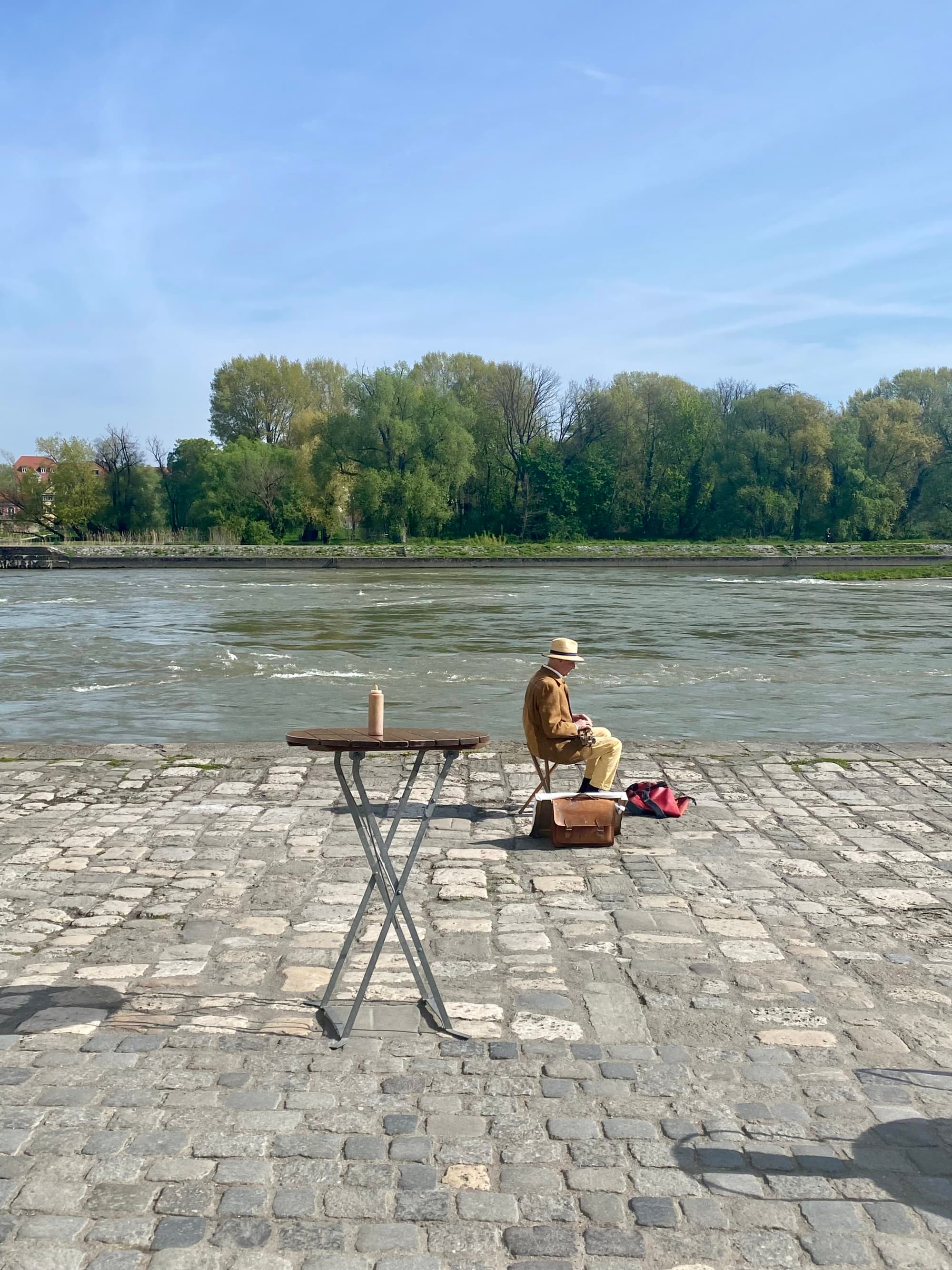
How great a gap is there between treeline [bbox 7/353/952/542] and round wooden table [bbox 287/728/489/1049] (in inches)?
2799

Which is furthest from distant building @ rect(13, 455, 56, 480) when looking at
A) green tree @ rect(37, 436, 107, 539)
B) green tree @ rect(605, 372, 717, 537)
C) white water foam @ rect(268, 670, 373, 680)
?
white water foam @ rect(268, 670, 373, 680)

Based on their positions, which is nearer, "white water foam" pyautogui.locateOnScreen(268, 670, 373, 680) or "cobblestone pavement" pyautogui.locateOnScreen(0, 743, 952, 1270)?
"cobblestone pavement" pyautogui.locateOnScreen(0, 743, 952, 1270)

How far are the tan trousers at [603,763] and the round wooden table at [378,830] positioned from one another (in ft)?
10.8

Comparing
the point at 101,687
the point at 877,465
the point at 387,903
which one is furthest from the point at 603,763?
the point at 877,465

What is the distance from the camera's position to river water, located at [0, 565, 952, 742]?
1523cm

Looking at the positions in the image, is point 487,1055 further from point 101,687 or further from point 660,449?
point 660,449

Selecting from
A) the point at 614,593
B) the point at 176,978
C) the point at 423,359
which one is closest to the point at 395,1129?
the point at 176,978

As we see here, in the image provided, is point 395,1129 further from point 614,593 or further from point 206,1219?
point 614,593

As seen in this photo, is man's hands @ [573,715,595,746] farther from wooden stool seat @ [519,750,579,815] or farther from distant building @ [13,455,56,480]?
distant building @ [13,455,56,480]

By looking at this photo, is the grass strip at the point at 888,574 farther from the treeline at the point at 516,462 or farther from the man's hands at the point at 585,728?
the man's hands at the point at 585,728

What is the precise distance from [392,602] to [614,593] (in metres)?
9.74

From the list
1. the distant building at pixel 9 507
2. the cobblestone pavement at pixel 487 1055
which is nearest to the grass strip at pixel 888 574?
the cobblestone pavement at pixel 487 1055

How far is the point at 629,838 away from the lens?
779 cm

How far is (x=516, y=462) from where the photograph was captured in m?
84.9
